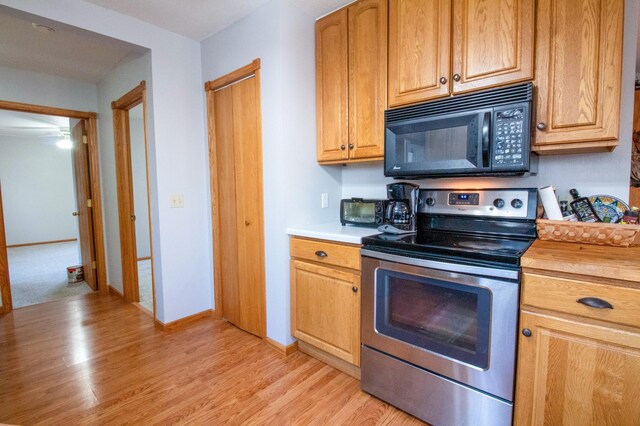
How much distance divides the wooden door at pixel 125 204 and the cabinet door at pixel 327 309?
2.14m

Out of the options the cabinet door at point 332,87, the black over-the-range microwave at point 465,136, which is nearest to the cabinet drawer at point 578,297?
the black over-the-range microwave at point 465,136

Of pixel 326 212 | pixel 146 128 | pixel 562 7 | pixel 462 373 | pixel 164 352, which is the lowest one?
pixel 164 352

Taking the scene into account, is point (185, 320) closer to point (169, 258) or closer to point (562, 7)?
point (169, 258)

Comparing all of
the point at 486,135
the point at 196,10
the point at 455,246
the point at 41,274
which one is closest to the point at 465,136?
the point at 486,135

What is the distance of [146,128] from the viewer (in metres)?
2.57

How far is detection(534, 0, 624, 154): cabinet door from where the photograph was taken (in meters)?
1.25

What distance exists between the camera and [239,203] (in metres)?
2.46

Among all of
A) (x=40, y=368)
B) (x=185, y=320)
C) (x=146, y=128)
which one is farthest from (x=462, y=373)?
(x=146, y=128)

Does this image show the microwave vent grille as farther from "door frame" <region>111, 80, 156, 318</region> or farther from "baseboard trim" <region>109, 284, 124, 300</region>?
"baseboard trim" <region>109, 284, 124, 300</region>

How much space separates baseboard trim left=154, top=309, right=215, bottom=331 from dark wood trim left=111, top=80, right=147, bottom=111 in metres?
1.97

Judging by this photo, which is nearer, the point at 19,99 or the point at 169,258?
the point at 169,258

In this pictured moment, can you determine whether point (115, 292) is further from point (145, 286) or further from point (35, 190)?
point (35, 190)

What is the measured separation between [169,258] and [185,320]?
0.58 metres

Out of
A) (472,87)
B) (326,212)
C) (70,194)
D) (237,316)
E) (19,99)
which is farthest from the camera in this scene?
(70,194)
